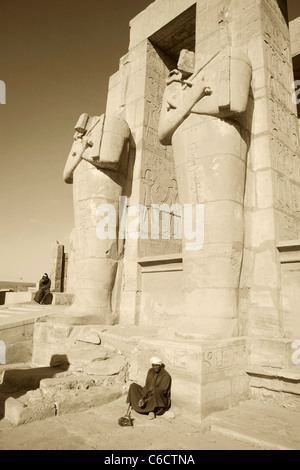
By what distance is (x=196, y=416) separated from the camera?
3.46m

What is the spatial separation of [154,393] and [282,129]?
4.44m

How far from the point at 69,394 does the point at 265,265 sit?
9.77 feet

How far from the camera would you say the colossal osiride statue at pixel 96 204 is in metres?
6.20

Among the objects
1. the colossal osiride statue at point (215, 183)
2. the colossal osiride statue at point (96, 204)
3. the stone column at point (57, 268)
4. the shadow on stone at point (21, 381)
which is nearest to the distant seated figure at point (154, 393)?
the colossal osiride statue at point (215, 183)

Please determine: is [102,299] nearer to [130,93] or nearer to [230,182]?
[230,182]

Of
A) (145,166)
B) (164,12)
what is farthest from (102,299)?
(164,12)

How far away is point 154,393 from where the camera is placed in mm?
3605

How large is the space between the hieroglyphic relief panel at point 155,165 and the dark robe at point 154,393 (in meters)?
3.02

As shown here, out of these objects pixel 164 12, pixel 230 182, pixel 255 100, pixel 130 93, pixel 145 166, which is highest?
pixel 164 12

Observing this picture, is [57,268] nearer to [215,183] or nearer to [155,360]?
[215,183]

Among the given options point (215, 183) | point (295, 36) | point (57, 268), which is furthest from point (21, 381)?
point (57, 268)

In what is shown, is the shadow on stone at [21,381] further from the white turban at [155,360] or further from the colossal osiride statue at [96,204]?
the white turban at [155,360]
